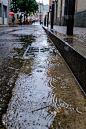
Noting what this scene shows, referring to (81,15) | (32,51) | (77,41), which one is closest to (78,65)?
(77,41)

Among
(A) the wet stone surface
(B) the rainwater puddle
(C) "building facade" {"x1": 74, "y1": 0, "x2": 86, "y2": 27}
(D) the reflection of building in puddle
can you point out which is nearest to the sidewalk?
(B) the rainwater puddle

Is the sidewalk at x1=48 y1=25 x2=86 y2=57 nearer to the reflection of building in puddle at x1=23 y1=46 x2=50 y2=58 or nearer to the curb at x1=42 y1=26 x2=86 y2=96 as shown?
the curb at x1=42 y1=26 x2=86 y2=96

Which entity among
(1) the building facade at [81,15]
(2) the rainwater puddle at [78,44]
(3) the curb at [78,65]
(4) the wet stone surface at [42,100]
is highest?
(1) the building facade at [81,15]

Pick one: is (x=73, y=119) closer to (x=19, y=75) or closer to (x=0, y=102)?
(x=0, y=102)

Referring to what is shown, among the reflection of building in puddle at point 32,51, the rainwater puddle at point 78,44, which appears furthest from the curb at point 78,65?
the reflection of building in puddle at point 32,51

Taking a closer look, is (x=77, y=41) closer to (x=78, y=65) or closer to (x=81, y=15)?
(x=78, y=65)

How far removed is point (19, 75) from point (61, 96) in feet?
1.95

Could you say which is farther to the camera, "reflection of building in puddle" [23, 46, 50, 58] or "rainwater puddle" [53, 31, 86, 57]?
"reflection of building in puddle" [23, 46, 50, 58]

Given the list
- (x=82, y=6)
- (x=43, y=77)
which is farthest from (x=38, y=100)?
(x=82, y=6)

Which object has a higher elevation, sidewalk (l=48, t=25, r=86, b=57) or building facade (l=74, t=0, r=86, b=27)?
building facade (l=74, t=0, r=86, b=27)

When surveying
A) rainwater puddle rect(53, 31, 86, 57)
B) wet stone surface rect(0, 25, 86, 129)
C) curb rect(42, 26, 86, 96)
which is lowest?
wet stone surface rect(0, 25, 86, 129)

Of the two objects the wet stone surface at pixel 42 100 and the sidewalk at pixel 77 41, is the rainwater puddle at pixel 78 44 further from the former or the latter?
the wet stone surface at pixel 42 100

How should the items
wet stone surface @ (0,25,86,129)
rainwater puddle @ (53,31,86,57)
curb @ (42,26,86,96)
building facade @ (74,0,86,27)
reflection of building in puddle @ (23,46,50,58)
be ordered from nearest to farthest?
wet stone surface @ (0,25,86,129) < curb @ (42,26,86,96) < rainwater puddle @ (53,31,86,57) < reflection of building in puddle @ (23,46,50,58) < building facade @ (74,0,86,27)

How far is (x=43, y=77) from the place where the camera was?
1.52m
